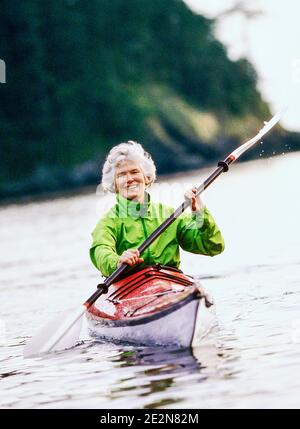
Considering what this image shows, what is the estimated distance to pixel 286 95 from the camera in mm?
10961

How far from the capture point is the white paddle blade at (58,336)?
10.2 metres

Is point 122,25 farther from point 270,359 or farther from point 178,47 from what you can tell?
point 270,359

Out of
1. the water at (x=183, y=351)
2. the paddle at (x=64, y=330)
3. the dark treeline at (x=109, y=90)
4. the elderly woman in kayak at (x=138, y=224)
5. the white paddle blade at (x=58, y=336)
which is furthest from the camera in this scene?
the dark treeline at (x=109, y=90)

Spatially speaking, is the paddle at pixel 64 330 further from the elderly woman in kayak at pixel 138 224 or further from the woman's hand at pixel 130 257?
the woman's hand at pixel 130 257

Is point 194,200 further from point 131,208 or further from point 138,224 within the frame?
point 138,224

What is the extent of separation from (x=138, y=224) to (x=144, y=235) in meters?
0.12

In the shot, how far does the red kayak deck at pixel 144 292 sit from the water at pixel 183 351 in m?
0.35

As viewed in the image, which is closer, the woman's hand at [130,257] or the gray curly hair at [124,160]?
the woman's hand at [130,257]

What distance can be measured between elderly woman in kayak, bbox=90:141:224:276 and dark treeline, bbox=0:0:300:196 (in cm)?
6027

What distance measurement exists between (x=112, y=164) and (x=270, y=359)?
238 centimetres

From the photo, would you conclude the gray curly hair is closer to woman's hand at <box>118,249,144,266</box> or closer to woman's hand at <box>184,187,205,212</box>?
woman's hand at <box>184,187,205,212</box>

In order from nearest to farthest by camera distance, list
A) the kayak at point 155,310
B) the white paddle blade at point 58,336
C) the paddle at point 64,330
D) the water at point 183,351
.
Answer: the water at point 183,351
the kayak at point 155,310
the paddle at point 64,330
the white paddle blade at point 58,336

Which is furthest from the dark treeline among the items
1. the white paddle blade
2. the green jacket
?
the green jacket

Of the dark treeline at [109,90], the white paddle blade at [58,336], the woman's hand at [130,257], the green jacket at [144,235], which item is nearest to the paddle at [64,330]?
the white paddle blade at [58,336]
